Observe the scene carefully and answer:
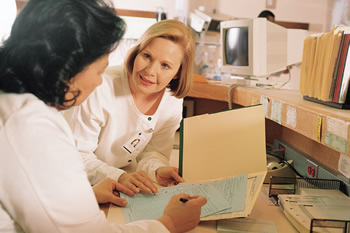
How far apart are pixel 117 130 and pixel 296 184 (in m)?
0.70

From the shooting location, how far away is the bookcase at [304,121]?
861mm

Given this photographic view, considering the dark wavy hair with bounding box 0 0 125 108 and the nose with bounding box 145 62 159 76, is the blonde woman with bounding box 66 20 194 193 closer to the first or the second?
the nose with bounding box 145 62 159 76

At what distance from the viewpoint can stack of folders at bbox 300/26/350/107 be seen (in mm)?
1021

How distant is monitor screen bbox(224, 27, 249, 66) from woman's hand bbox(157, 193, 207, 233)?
158 centimetres

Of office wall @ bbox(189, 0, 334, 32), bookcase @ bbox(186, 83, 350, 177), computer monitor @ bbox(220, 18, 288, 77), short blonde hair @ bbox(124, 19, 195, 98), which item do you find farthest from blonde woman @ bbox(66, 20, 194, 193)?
office wall @ bbox(189, 0, 334, 32)

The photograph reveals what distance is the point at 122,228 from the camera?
2.55ft

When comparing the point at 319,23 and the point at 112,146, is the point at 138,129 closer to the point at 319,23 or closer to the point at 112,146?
the point at 112,146

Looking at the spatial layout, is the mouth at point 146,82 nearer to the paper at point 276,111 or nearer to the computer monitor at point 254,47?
the paper at point 276,111

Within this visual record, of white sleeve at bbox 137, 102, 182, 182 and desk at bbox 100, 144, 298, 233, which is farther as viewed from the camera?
white sleeve at bbox 137, 102, 182, 182

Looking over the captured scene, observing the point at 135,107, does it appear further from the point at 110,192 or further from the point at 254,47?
the point at 254,47

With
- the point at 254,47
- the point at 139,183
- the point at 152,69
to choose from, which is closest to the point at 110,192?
the point at 139,183

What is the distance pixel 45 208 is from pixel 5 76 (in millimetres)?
247

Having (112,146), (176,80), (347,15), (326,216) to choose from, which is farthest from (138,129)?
(347,15)

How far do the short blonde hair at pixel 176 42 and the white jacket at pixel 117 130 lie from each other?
0.05 meters
